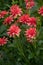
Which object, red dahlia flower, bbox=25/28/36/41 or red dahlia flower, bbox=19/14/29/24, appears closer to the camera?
red dahlia flower, bbox=25/28/36/41

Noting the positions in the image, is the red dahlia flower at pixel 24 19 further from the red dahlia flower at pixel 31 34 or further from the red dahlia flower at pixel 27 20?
the red dahlia flower at pixel 31 34

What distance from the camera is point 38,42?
82.7 inches

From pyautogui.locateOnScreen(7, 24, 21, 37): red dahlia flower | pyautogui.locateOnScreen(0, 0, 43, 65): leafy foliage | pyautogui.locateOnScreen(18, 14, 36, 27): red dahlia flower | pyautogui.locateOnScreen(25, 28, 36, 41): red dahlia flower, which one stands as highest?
pyautogui.locateOnScreen(18, 14, 36, 27): red dahlia flower

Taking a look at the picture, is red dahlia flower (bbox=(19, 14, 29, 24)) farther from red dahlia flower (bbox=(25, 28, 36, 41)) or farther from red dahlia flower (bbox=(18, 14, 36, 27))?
red dahlia flower (bbox=(25, 28, 36, 41))

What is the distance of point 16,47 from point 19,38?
83 millimetres

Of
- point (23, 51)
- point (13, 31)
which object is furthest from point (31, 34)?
point (23, 51)

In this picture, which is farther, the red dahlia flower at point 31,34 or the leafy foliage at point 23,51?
the leafy foliage at point 23,51

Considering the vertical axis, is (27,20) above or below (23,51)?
above

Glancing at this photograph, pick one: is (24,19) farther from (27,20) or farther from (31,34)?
(31,34)

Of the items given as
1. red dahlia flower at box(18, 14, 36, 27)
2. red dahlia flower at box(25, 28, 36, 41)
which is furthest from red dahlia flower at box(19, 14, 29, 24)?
red dahlia flower at box(25, 28, 36, 41)

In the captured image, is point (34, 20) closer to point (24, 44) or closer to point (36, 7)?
point (24, 44)

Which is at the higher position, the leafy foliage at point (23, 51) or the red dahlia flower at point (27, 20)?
the red dahlia flower at point (27, 20)

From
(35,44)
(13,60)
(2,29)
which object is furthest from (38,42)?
(2,29)

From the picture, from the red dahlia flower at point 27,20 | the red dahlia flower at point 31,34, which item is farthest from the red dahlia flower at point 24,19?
the red dahlia flower at point 31,34
